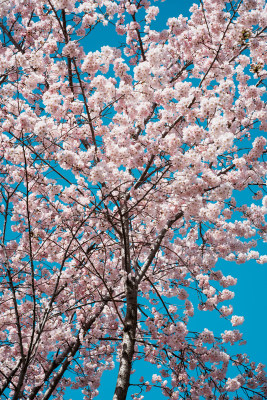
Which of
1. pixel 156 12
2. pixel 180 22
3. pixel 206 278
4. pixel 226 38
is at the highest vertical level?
pixel 156 12

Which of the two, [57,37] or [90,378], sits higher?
[57,37]

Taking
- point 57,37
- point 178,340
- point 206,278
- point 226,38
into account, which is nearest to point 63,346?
point 178,340

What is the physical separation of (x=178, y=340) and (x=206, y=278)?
1916 mm

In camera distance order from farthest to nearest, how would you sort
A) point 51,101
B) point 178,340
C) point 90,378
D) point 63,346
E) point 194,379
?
point 90,378 < point 63,346 < point 194,379 < point 178,340 < point 51,101

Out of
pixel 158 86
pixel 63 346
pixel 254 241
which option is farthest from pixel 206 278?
pixel 158 86

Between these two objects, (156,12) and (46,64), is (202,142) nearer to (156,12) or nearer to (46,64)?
(46,64)

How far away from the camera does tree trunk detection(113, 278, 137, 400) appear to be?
4.81 meters

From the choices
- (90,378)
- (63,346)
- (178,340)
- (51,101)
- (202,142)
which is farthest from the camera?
(90,378)

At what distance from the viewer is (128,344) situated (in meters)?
5.16

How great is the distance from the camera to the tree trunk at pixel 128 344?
4.81 metres

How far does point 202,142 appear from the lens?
5.20m

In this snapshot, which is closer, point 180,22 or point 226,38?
point 226,38

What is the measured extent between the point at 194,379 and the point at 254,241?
2818 millimetres

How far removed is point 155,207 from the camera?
618 centimetres
